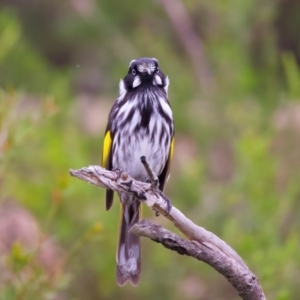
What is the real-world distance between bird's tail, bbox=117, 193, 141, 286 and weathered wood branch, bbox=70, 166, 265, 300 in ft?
2.84

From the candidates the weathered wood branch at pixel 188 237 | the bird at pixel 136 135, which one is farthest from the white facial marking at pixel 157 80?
the weathered wood branch at pixel 188 237

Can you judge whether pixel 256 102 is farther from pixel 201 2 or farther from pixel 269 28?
pixel 201 2

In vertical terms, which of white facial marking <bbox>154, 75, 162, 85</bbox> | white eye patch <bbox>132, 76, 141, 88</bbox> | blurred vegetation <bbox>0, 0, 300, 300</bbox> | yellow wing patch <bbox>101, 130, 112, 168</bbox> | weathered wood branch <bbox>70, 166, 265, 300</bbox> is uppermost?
blurred vegetation <bbox>0, 0, 300, 300</bbox>

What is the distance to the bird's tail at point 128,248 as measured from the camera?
519cm

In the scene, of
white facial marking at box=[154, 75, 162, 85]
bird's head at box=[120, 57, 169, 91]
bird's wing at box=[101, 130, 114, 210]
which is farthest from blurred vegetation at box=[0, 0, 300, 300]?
white facial marking at box=[154, 75, 162, 85]

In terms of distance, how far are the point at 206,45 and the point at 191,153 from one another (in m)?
1.12

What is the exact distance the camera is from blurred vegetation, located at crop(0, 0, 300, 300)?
6.07 meters

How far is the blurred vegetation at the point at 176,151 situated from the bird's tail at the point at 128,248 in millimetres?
263

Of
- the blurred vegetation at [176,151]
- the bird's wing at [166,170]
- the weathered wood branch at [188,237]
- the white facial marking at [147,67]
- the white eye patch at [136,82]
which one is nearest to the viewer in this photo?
the weathered wood branch at [188,237]

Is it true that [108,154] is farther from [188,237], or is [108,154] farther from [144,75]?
[188,237]

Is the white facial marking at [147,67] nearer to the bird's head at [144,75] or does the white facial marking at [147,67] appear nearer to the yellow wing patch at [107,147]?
the bird's head at [144,75]

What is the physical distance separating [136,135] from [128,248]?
641mm

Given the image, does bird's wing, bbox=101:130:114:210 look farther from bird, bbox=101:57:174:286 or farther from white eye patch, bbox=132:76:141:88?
white eye patch, bbox=132:76:141:88

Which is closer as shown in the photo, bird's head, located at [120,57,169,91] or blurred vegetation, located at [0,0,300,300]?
bird's head, located at [120,57,169,91]
